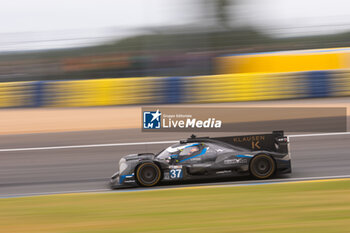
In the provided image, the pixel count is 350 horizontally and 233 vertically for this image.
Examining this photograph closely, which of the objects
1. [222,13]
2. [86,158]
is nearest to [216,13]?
[222,13]

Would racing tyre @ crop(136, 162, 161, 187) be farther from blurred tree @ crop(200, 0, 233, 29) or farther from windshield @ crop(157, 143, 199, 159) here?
blurred tree @ crop(200, 0, 233, 29)

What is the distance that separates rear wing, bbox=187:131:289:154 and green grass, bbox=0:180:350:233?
0.96m

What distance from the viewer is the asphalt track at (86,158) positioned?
9102 millimetres

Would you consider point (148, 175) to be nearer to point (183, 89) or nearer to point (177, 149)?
point (177, 149)

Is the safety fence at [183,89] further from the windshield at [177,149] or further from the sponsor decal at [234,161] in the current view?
the sponsor decal at [234,161]

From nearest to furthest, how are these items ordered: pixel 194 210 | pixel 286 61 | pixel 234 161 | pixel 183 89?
pixel 194 210, pixel 234 161, pixel 183 89, pixel 286 61

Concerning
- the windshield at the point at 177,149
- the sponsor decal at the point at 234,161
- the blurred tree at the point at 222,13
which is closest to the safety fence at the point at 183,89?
the windshield at the point at 177,149

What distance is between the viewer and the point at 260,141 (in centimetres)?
865

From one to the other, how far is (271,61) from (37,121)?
916cm

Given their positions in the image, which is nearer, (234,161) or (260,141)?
(234,161)

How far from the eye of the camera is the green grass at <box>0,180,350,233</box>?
219 inches

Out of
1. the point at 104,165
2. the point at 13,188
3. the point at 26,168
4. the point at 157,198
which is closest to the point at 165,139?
the point at 104,165

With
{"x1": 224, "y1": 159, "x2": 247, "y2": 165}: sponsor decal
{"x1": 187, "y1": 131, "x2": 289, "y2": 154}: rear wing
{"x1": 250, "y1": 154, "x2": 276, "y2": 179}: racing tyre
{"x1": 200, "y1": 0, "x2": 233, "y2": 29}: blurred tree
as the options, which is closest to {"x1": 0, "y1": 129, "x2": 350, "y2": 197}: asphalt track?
{"x1": 250, "y1": 154, "x2": 276, "y2": 179}: racing tyre

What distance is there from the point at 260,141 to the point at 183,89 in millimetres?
9103
